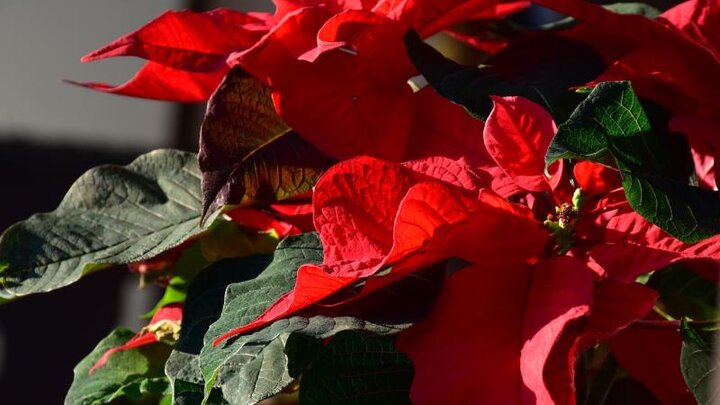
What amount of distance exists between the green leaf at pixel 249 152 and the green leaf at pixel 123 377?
0.12m

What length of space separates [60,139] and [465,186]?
1.62 meters

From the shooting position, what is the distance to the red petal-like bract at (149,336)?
42 centimetres

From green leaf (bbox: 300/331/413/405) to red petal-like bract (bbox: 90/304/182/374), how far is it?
0.11 m

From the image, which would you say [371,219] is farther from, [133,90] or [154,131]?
[154,131]

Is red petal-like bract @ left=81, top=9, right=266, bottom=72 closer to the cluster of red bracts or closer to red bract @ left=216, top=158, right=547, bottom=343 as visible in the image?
the cluster of red bracts

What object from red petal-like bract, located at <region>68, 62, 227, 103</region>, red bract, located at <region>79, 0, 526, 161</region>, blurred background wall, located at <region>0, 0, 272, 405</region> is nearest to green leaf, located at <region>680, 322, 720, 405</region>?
red bract, located at <region>79, 0, 526, 161</region>

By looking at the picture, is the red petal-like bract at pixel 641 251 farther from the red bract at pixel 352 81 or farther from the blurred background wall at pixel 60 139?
the blurred background wall at pixel 60 139

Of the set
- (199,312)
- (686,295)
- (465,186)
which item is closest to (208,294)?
(199,312)

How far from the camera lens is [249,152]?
1.16 feet

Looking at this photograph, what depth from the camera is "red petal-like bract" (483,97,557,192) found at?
1.06ft

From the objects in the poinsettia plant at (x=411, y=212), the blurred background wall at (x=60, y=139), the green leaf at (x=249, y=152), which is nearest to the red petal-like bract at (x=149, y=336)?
the poinsettia plant at (x=411, y=212)

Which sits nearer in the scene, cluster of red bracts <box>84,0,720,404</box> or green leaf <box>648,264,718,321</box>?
cluster of red bracts <box>84,0,720,404</box>

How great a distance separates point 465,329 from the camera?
1.00 ft

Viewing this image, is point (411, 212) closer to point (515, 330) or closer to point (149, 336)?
point (515, 330)
